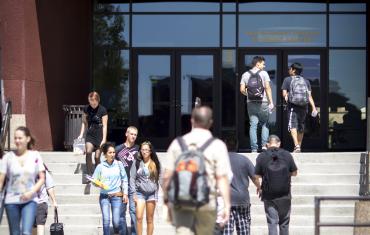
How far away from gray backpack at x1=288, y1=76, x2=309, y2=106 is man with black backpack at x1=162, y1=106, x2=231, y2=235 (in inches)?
335

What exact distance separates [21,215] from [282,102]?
40.6 feet

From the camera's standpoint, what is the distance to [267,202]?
1088cm

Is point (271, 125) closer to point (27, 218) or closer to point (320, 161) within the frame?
point (320, 161)

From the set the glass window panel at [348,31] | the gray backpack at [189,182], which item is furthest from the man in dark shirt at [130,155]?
the glass window panel at [348,31]

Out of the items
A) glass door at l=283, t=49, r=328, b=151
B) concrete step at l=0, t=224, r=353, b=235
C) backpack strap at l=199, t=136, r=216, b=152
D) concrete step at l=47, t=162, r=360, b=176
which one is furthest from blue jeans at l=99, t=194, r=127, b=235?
glass door at l=283, t=49, r=328, b=151

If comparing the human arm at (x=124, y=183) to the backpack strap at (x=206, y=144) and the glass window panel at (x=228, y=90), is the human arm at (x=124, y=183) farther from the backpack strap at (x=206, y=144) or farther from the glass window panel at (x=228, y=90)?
the glass window panel at (x=228, y=90)

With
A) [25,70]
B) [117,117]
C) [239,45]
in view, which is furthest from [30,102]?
[239,45]

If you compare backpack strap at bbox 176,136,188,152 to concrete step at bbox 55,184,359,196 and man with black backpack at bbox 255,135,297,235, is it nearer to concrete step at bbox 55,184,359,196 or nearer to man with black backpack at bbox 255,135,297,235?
man with black backpack at bbox 255,135,297,235

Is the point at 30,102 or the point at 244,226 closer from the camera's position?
the point at 244,226

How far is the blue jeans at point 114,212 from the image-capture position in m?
12.0

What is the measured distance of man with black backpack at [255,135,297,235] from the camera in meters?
10.7

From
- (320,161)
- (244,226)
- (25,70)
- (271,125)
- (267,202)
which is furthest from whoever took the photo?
(271,125)

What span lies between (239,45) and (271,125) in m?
2.39

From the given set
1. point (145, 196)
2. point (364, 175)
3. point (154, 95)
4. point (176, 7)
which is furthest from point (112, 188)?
point (176, 7)
